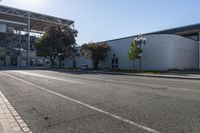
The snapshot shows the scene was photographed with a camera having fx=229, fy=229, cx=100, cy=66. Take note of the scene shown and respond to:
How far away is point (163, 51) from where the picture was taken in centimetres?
3816

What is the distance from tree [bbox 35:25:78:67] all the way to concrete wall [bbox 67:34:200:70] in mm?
17129

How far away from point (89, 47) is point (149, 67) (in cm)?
1274

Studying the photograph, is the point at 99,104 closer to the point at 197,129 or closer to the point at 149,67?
the point at 197,129

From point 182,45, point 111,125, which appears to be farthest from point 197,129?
point 182,45

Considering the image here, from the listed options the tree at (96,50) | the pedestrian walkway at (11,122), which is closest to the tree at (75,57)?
the tree at (96,50)

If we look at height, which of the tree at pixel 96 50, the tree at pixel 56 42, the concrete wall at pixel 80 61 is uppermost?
the tree at pixel 56 42

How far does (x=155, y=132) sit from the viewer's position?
495 centimetres

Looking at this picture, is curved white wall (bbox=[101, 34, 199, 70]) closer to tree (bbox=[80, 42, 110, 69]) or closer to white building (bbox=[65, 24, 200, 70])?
white building (bbox=[65, 24, 200, 70])

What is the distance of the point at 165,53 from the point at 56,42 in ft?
97.2

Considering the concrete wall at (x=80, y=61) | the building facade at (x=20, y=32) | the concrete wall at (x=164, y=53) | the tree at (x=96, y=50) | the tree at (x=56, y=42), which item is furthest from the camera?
the building facade at (x=20, y=32)

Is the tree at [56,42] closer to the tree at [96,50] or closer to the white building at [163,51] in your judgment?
the tree at [96,50]

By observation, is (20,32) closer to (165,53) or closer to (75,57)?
(75,57)

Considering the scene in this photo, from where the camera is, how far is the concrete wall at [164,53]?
38.2 m

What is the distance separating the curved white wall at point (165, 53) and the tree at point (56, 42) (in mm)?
18006
